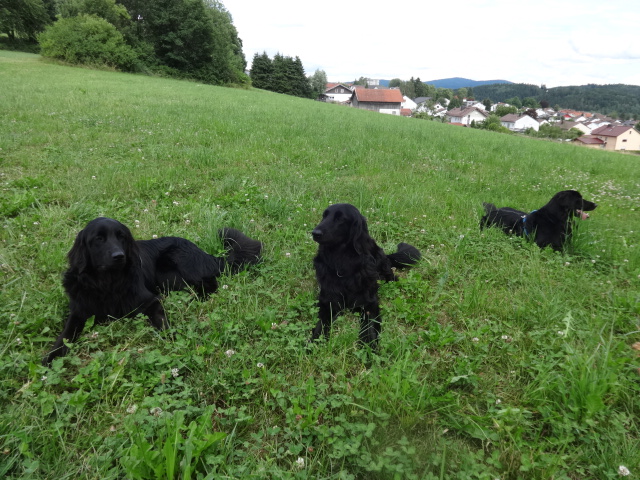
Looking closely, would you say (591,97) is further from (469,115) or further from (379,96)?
(379,96)

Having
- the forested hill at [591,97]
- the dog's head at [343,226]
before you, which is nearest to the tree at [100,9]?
the dog's head at [343,226]

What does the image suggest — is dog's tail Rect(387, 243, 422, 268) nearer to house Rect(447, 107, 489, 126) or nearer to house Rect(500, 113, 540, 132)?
house Rect(447, 107, 489, 126)

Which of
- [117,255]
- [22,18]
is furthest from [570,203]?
[22,18]

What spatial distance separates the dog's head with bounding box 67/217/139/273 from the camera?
2.59 metres

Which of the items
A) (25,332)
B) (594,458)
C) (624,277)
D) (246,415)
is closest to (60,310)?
(25,332)

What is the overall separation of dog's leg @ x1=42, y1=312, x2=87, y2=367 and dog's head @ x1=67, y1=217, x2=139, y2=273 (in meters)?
0.36

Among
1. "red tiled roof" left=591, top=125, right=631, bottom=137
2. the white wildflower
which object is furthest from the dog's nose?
"red tiled roof" left=591, top=125, right=631, bottom=137

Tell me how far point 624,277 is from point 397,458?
3.52m

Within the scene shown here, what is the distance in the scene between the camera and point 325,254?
10.5ft

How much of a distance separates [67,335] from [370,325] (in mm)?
2267

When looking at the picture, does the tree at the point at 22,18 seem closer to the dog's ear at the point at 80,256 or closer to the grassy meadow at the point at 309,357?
the grassy meadow at the point at 309,357

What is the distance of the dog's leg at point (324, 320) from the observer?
2746 mm

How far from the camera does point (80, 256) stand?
267cm

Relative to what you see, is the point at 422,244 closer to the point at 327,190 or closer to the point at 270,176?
the point at 327,190
